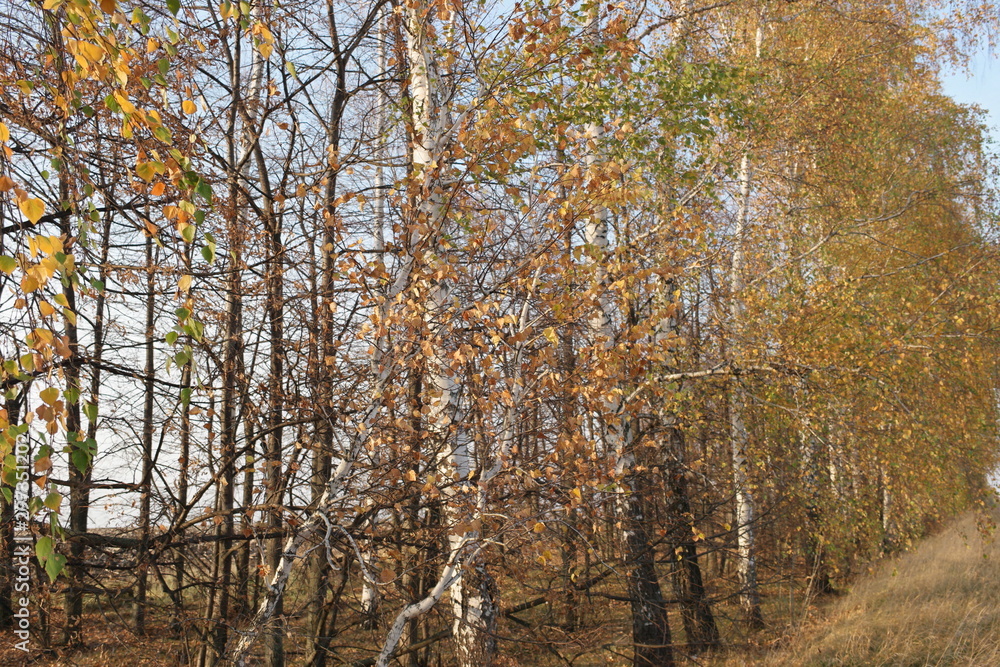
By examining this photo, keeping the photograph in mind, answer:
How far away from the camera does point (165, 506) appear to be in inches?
191

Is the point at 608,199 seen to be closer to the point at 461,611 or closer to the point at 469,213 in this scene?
the point at 469,213

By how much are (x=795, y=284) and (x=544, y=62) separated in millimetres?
5351

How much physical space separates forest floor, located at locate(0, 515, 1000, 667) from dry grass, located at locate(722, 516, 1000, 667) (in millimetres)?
12

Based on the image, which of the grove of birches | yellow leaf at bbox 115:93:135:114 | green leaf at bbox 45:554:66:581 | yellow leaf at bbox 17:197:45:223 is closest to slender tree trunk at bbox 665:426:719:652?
the grove of birches

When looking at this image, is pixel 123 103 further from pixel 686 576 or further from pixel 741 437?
pixel 741 437

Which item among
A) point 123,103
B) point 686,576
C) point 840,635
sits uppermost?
point 123,103

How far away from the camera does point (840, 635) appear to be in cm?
844

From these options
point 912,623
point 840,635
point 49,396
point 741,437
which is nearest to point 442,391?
point 49,396

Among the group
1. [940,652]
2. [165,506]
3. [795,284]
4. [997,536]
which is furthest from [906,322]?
[165,506]

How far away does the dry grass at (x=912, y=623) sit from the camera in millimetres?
7613

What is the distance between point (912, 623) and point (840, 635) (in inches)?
33.0

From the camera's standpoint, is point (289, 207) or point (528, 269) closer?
point (528, 269)

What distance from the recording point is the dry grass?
7.61 metres

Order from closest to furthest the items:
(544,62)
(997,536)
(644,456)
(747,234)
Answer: (544,62)
(644,456)
(747,234)
(997,536)
